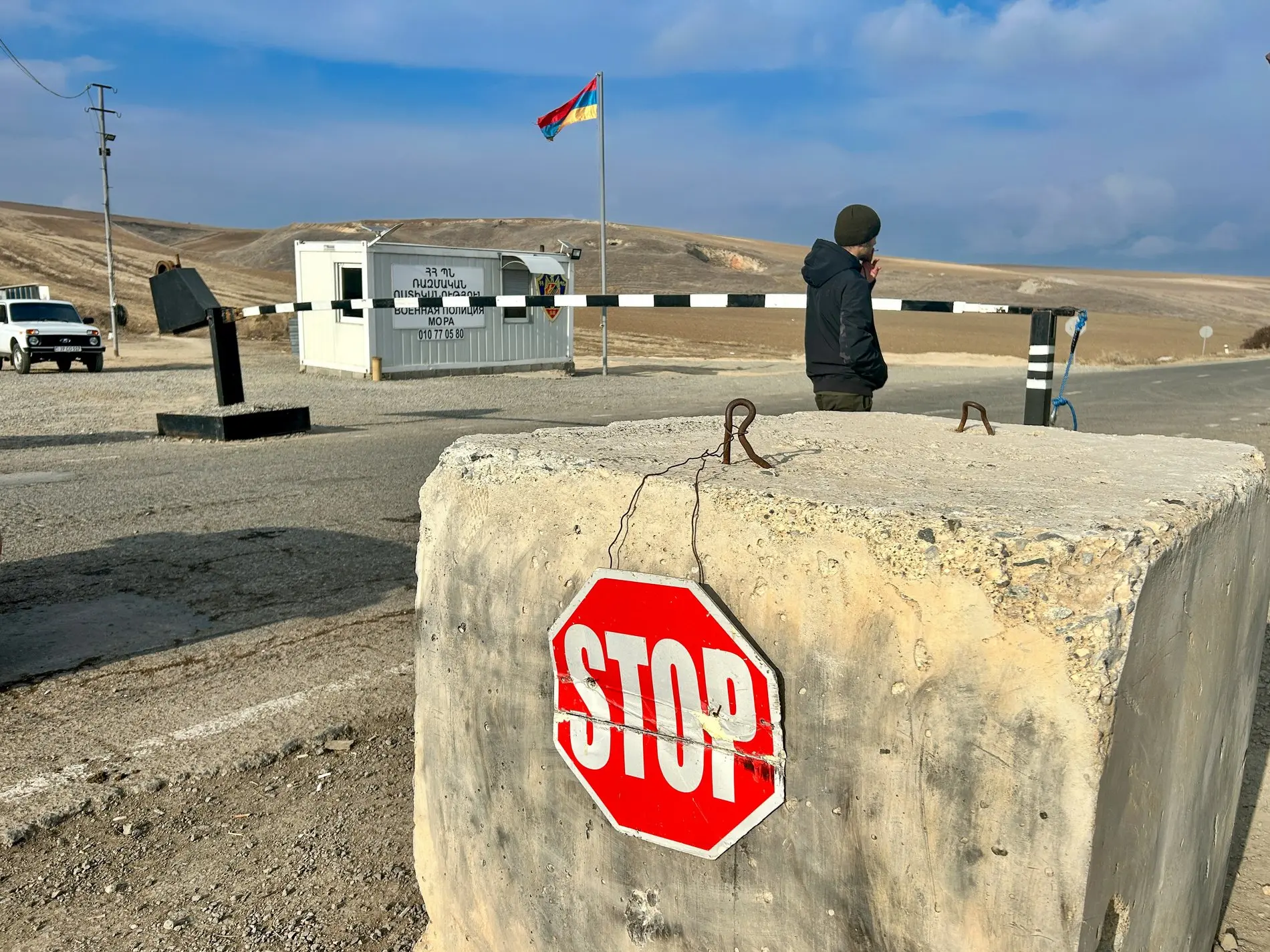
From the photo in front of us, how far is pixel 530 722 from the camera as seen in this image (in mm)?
2123

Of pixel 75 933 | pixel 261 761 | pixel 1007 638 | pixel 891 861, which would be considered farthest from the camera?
pixel 261 761

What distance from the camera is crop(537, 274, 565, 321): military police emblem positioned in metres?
22.3

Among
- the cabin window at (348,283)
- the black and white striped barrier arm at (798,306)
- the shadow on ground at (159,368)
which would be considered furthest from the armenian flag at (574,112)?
the black and white striped barrier arm at (798,306)

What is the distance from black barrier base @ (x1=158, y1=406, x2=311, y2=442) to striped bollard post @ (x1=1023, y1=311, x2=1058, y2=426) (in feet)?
24.6

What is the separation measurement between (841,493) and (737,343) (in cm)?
3502

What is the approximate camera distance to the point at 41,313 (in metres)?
22.7

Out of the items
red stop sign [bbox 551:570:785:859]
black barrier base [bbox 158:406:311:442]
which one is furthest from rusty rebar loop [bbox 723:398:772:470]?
black barrier base [bbox 158:406:311:442]

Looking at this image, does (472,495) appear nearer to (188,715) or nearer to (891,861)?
(891,861)

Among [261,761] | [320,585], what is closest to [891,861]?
[261,761]

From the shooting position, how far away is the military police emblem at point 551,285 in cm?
2228

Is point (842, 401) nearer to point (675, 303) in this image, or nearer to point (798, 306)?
point (798, 306)

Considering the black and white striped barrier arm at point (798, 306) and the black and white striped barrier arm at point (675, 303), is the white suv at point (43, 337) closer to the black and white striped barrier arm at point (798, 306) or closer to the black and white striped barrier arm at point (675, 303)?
the black and white striped barrier arm at point (798, 306)

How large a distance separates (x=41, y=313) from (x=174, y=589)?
68.4 feet

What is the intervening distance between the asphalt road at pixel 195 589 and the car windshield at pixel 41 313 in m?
10.6
